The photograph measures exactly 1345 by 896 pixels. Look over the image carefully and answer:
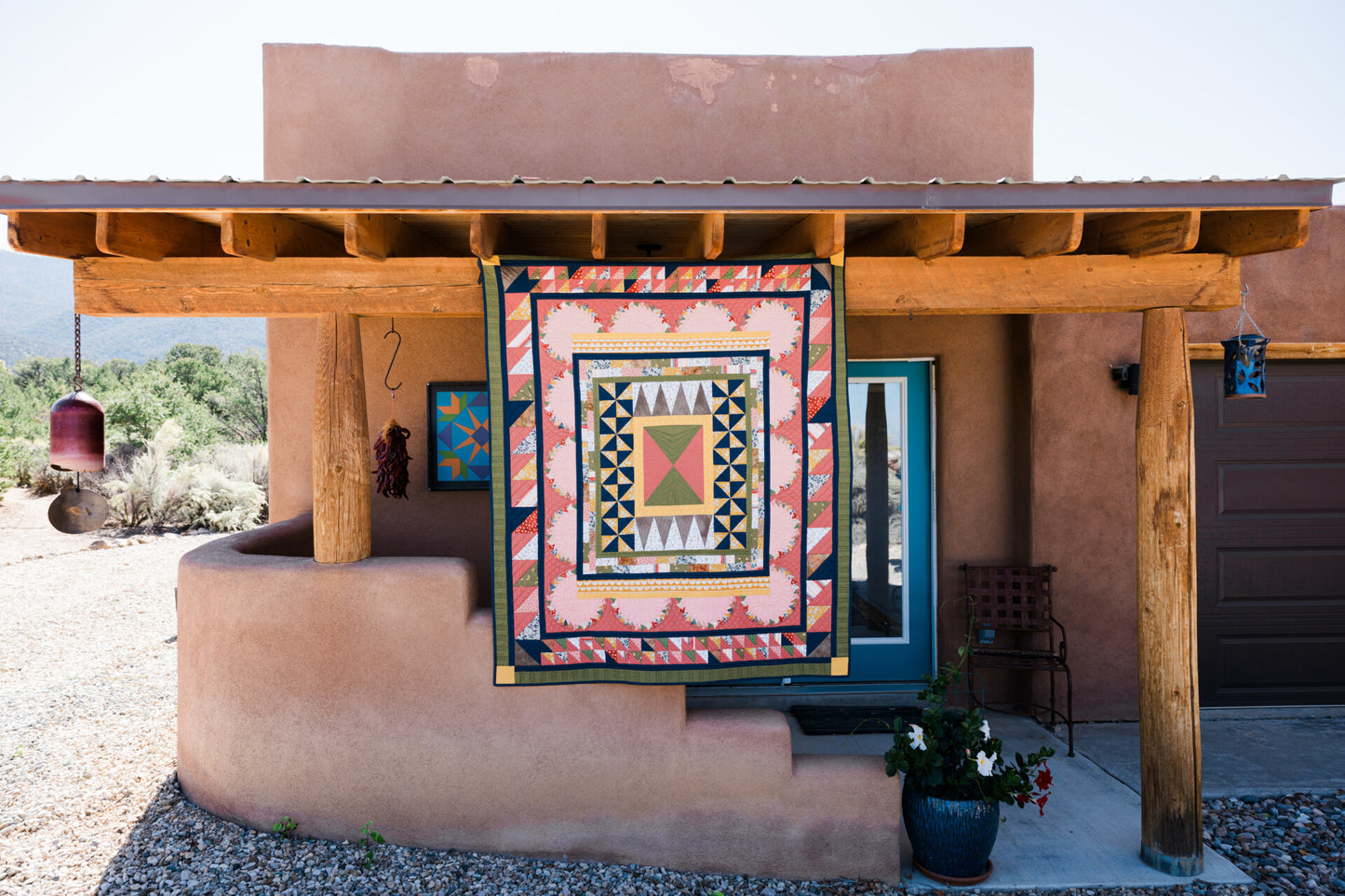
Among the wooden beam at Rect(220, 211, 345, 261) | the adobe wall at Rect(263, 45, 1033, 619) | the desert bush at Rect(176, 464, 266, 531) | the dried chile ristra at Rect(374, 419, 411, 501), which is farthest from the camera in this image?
the desert bush at Rect(176, 464, 266, 531)

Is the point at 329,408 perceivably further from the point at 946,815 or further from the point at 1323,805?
the point at 1323,805

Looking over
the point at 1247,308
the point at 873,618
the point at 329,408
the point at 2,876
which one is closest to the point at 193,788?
the point at 2,876

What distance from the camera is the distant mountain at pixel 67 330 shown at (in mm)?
76125

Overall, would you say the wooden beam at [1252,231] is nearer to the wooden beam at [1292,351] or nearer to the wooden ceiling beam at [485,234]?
the wooden beam at [1292,351]

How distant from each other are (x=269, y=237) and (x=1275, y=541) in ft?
20.5

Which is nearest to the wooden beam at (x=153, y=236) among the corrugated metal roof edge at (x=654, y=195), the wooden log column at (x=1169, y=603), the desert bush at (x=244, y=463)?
the corrugated metal roof edge at (x=654, y=195)

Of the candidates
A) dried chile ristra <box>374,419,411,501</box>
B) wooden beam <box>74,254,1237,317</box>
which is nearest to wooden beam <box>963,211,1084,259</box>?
wooden beam <box>74,254,1237,317</box>

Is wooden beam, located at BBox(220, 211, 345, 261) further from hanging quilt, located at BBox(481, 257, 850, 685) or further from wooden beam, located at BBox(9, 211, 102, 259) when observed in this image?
hanging quilt, located at BBox(481, 257, 850, 685)

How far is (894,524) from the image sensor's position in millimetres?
5297

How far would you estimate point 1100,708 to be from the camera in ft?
16.5

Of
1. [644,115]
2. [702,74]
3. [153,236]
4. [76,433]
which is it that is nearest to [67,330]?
[76,433]

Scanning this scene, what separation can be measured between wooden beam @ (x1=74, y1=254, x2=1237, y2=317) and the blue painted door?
1.71 meters

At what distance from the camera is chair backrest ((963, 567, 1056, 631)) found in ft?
16.0

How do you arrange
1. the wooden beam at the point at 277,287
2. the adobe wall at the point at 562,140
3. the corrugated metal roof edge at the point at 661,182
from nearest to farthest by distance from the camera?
the corrugated metal roof edge at the point at 661,182 → the wooden beam at the point at 277,287 → the adobe wall at the point at 562,140
